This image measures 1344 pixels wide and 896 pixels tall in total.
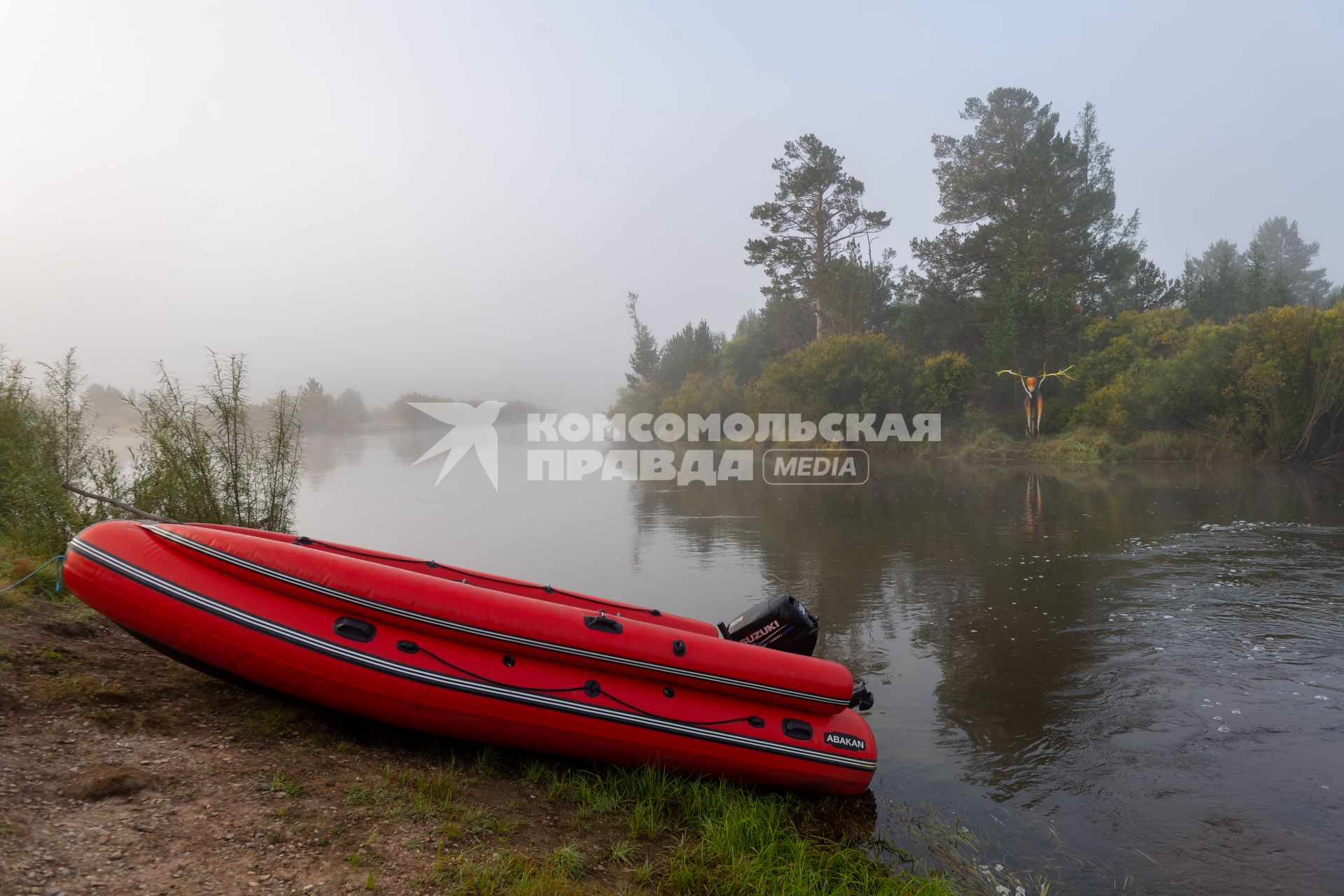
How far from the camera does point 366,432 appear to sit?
162 feet

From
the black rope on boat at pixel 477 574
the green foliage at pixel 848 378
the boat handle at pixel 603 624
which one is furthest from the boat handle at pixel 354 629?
the green foliage at pixel 848 378

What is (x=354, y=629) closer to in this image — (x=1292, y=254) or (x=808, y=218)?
(x=808, y=218)

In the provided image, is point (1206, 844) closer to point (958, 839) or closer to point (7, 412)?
point (958, 839)

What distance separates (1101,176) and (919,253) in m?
8.39

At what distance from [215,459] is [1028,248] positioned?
2866 cm

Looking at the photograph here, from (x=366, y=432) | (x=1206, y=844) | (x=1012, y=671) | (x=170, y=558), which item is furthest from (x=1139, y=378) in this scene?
(x=366, y=432)

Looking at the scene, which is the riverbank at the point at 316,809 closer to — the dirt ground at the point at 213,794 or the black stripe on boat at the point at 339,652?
the dirt ground at the point at 213,794

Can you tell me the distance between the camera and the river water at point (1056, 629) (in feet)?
11.5

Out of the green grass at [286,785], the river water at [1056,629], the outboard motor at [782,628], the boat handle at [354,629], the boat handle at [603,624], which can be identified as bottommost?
the river water at [1056,629]

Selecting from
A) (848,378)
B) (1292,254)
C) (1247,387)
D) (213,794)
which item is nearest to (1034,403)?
(1247,387)

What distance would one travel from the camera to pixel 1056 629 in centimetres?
636

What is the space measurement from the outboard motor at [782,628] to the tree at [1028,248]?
26.4 metres

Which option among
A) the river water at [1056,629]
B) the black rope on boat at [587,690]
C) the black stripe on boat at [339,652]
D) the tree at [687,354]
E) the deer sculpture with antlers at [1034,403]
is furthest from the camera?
the tree at [687,354]

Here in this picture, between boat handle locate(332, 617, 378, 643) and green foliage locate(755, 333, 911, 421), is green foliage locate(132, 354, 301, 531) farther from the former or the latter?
green foliage locate(755, 333, 911, 421)
